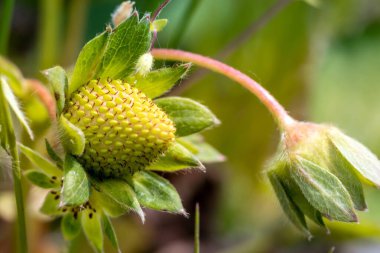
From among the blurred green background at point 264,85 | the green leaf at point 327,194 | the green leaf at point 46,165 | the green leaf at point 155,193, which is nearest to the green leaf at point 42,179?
the green leaf at point 46,165

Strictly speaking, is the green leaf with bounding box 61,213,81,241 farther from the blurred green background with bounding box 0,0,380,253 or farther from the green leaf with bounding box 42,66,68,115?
the blurred green background with bounding box 0,0,380,253

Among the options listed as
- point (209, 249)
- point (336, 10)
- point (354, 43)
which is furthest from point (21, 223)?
point (336, 10)

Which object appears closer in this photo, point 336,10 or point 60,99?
point 60,99

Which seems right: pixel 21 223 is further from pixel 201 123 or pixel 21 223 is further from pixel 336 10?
pixel 336 10

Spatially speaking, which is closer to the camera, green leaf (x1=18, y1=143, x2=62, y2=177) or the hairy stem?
green leaf (x1=18, y1=143, x2=62, y2=177)

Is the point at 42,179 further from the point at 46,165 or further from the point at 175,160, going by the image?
the point at 175,160

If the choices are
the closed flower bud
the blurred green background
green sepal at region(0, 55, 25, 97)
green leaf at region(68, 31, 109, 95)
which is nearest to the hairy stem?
green sepal at region(0, 55, 25, 97)

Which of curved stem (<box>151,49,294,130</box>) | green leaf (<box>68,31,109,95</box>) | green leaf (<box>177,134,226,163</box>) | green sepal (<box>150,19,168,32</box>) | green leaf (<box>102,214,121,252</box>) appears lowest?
green leaf (<box>102,214,121,252</box>)

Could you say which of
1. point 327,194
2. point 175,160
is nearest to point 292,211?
point 327,194
